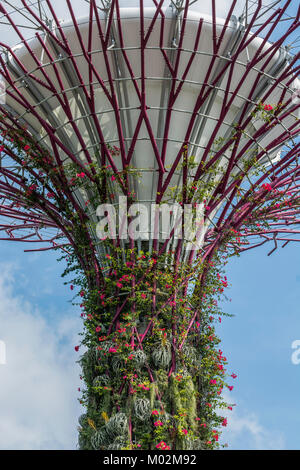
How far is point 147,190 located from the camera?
15977 mm

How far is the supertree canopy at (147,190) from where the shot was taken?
41.5ft

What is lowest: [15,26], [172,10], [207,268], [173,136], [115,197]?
[207,268]

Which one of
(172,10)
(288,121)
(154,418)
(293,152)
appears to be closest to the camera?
(154,418)

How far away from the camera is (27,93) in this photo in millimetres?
16062

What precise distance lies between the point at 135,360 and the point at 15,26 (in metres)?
9.44

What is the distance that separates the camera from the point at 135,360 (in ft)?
42.1

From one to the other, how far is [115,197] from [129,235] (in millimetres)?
1618

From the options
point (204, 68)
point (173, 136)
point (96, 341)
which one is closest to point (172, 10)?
point (204, 68)

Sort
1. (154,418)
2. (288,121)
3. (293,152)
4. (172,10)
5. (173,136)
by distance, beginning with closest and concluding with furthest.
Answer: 1. (154,418)
2. (172,10)
3. (293,152)
4. (173,136)
5. (288,121)

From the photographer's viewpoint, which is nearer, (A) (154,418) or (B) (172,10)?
(A) (154,418)

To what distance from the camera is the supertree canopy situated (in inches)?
498

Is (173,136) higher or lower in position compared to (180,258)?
higher

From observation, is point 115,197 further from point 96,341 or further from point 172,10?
point 172,10

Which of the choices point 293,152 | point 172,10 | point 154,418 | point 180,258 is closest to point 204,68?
point 172,10
